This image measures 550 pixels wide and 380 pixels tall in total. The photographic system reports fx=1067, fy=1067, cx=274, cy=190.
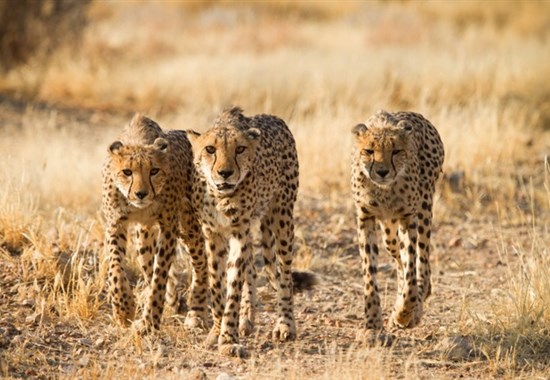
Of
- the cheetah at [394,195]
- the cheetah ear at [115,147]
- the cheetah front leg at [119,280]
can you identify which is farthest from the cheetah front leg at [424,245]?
the cheetah ear at [115,147]

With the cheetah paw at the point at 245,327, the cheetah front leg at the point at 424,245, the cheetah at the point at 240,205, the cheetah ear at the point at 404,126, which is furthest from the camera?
the cheetah front leg at the point at 424,245

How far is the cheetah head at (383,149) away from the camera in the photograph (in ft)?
17.8

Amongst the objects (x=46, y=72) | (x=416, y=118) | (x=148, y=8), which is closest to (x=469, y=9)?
(x=148, y=8)

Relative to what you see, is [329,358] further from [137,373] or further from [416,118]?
[416,118]

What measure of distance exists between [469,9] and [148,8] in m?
6.53

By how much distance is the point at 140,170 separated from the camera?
5.28m

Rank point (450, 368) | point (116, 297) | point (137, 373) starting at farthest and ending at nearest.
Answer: point (116, 297), point (450, 368), point (137, 373)

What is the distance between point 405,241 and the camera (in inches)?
231

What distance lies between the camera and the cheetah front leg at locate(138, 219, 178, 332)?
5504 mm

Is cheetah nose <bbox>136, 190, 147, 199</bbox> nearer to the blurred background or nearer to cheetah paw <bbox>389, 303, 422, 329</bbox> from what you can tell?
cheetah paw <bbox>389, 303, 422, 329</bbox>

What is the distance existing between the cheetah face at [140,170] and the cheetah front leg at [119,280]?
0.33m

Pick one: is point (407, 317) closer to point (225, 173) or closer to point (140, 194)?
point (225, 173)

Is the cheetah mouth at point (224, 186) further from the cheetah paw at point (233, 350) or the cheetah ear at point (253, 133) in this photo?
the cheetah paw at point (233, 350)

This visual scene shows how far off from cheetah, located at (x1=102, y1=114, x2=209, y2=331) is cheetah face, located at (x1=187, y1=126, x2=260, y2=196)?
0.24 m
